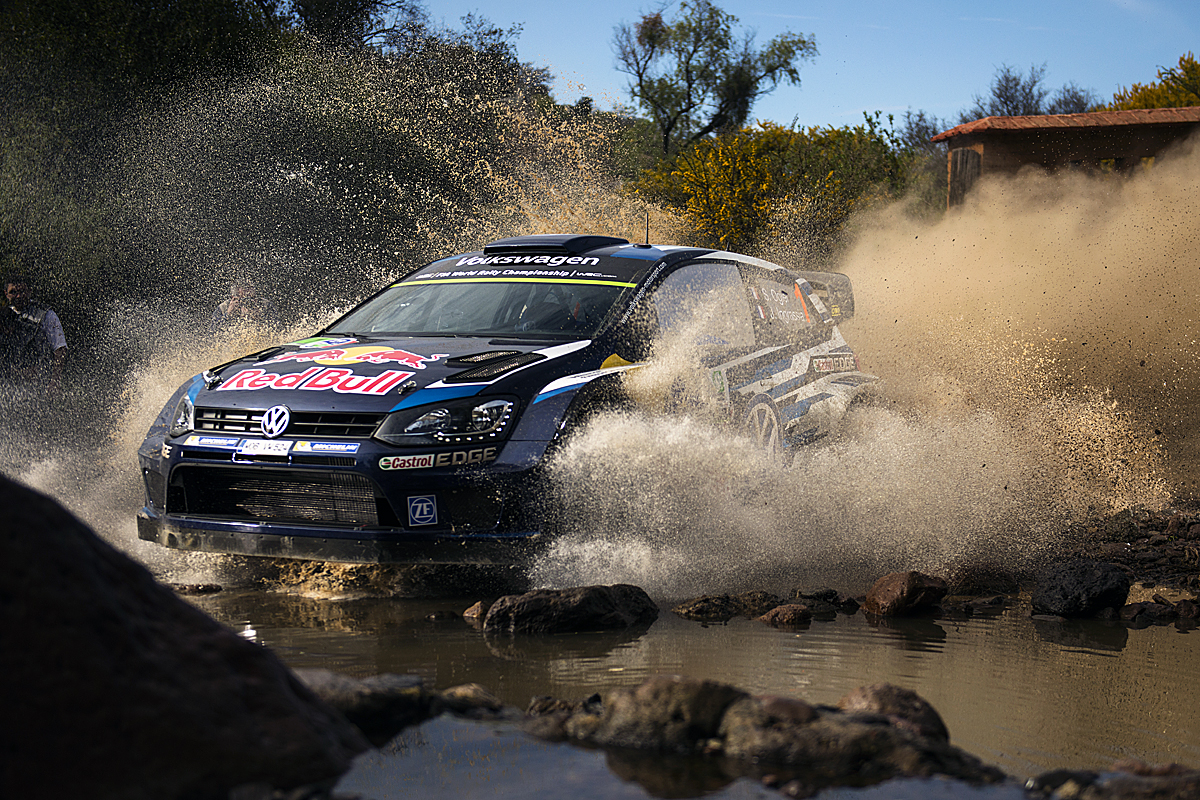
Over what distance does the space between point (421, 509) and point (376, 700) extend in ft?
5.22

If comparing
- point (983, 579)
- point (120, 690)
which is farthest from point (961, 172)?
point (120, 690)

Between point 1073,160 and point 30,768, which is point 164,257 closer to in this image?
point 1073,160

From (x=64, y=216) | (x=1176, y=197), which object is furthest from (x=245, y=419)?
(x=1176, y=197)

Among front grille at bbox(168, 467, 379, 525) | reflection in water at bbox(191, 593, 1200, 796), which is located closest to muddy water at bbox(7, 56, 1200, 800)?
reflection in water at bbox(191, 593, 1200, 796)

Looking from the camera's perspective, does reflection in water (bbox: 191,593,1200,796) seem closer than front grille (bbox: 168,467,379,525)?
Yes

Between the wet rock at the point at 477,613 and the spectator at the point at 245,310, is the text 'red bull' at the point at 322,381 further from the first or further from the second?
the spectator at the point at 245,310

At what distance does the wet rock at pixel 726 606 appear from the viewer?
4688 mm

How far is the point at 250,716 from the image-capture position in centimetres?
234

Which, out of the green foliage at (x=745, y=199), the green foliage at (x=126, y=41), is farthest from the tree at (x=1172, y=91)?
the green foliage at (x=126, y=41)

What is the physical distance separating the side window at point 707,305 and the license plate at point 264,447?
1906mm

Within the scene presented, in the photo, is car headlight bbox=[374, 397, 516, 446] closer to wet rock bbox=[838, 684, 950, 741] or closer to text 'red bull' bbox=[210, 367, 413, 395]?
text 'red bull' bbox=[210, 367, 413, 395]

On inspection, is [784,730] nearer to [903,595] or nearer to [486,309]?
[903,595]

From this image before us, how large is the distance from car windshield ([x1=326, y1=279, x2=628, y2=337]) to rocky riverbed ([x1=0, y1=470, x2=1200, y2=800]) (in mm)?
2483

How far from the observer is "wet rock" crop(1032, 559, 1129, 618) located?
488cm
